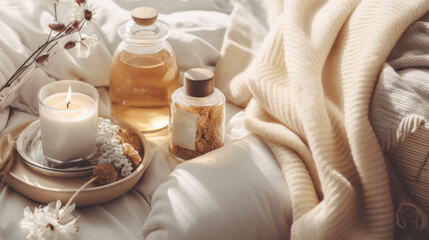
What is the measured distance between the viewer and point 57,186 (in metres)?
0.78

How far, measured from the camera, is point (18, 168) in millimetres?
800

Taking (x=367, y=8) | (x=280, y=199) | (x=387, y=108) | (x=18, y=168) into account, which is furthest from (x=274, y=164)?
Result: (x=18, y=168)

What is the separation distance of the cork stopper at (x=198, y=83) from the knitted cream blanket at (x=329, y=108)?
7 cm

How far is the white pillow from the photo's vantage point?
2.29 ft

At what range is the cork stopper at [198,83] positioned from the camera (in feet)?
2.72

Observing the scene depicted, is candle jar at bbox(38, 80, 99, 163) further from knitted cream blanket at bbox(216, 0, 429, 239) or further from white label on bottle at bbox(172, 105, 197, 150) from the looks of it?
knitted cream blanket at bbox(216, 0, 429, 239)

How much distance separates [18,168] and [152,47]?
30 cm

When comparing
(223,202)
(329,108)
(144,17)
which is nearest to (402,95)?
(329,108)

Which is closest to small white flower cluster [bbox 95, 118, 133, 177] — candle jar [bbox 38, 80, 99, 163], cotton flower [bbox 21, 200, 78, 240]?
candle jar [bbox 38, 80, 99, 163]

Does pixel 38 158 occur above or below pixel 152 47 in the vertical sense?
below

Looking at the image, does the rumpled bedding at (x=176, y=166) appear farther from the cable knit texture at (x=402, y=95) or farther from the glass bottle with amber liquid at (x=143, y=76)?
the cable knit texture at (x=402, y=95)

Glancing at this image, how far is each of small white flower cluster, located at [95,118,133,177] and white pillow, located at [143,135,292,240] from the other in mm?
81

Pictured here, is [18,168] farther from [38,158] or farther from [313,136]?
[313,136]

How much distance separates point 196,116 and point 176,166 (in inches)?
3.6
